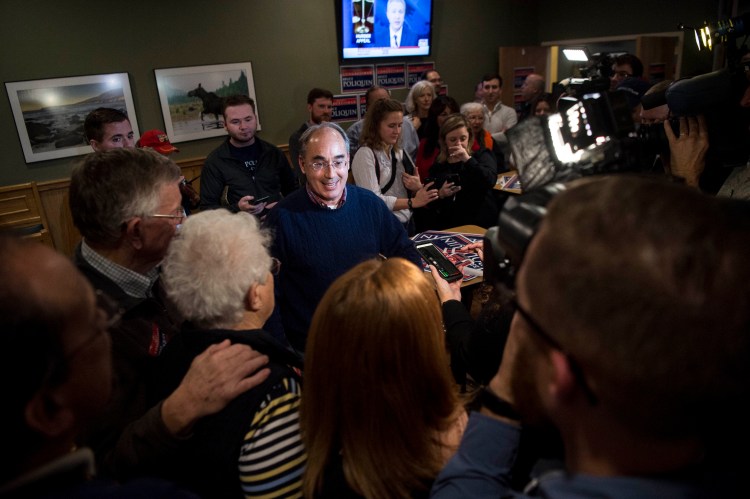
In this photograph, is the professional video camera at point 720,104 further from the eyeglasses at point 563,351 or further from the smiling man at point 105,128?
the smiling man at point 105,128

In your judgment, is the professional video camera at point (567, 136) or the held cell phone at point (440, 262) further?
the held cell phone at point (440, 262)

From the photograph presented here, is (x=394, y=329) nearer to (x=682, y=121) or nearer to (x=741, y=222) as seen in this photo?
(x=741, y=222)

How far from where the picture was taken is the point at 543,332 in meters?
0.57

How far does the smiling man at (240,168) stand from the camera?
3.15 m

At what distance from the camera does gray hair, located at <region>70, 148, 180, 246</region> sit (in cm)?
133

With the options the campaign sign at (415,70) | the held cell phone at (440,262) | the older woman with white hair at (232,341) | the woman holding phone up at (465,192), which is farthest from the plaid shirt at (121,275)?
the campaign sign at (415,70)

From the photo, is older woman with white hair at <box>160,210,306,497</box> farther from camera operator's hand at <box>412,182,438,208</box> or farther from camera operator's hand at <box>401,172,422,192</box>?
camera operator's hand at <box>401,172,422,192</box>

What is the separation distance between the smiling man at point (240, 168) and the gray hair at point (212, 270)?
1.90 m

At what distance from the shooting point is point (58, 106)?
13.5 feet

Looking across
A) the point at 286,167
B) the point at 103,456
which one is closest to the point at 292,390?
the point at 103,456

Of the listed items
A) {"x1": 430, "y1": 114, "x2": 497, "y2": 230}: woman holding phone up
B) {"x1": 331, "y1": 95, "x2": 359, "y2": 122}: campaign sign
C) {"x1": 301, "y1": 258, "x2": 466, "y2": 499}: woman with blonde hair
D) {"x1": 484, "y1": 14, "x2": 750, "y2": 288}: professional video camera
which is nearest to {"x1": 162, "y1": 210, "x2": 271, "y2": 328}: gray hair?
{"x1": 301, "y1": 258, "x2": 466, "y2": 499}: woman with blonde hair

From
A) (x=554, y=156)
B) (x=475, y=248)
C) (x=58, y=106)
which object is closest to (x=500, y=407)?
(x=554, y=156)

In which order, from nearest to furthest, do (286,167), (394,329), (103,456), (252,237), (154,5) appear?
(394,329), (103,456), (252,237), (286,167), (154,5)

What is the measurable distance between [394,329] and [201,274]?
1.63ft
